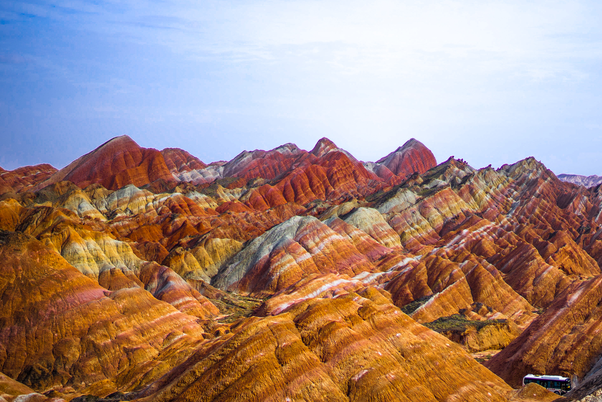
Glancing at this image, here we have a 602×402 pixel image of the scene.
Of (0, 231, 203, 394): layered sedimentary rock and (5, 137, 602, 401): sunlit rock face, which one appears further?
(0, 231, 203, 394): layered sedimentary rock

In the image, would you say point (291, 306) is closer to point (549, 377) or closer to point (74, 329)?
point (549, 377)

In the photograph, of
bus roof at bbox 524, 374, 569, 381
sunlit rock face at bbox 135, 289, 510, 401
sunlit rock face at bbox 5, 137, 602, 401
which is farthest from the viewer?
bus roof at bbox 524, 374, 569, 381

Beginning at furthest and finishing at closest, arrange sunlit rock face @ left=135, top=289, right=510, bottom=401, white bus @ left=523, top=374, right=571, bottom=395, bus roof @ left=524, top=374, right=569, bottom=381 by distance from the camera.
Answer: bus roof @ left=524, top=374, right=569, bottom=381
white bus @ left=523, top=374, right=571, bottom=395
sunlit rock face @ left=135, top=289, right=510, bottom=401

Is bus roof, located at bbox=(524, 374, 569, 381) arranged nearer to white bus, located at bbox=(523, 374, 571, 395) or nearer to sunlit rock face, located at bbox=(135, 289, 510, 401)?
white bus, located at bbox=(523, 374, 571, 395)

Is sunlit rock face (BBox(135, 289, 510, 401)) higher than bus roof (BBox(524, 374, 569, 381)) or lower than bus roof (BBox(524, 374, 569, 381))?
higher

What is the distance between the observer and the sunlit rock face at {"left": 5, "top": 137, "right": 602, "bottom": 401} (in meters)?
50.6

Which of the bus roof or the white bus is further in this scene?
the bus roof

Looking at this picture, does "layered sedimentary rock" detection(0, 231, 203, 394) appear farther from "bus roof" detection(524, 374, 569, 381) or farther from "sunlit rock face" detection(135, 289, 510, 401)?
"bus roof" detection(524, 374, 569, 381)

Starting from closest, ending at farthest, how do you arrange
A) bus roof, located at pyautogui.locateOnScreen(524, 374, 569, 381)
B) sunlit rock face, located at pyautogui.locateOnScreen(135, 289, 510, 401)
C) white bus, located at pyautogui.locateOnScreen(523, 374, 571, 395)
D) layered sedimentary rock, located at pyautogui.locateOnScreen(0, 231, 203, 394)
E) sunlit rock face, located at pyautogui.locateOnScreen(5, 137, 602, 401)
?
sunlit rock face, located at pyautogui.locateOnScreen(135, 289, 510, 401), sunlit rock face, located at pyautogui.locateOnScreen(5, 137, 602, 401), white bus, located at pyautogui.locateOnScreen(523, 374, 571, 395), bus roof, located at pyautogui.locateOnScreen(524, 374, 569, 381), layered sedimentary rock, located at pyautogui.locateOnScreen(0, 231, 203, 394)

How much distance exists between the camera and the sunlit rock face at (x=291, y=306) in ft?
166

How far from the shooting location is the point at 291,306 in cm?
6544

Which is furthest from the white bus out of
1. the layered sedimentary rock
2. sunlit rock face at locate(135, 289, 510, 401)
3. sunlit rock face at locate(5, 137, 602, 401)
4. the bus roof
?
the layered sedimentary rock

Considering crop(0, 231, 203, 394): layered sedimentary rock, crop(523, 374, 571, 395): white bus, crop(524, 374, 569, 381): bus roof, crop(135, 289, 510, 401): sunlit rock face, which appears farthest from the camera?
crop(0, 231, 203, 394): layered sedimentary rock

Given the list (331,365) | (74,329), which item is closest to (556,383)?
(331,365)
